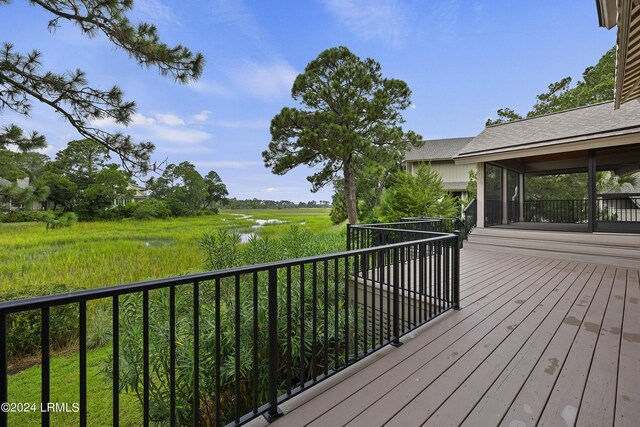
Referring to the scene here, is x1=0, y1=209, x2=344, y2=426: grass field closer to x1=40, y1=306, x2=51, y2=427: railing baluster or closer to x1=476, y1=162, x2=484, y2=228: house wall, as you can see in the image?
x1=40, y1=306, x2=51, y2=427: railing baluster

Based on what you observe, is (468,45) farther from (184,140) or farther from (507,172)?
(184,140)

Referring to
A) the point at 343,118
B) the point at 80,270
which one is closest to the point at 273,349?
the point at 80,270

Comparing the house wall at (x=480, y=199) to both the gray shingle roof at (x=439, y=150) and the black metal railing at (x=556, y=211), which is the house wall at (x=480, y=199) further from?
the gray shingle roof at (x=439, y=150)

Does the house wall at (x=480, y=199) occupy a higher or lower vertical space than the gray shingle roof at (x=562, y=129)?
lower

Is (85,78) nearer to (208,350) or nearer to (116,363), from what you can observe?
(208,350)

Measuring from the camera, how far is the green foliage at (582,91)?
15046 millimetres

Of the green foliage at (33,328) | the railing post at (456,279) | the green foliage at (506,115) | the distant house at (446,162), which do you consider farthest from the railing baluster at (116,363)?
the green foliage at (506,115)

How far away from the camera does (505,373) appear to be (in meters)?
2.03

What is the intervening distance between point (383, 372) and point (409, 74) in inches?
667

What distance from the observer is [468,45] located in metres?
11.2

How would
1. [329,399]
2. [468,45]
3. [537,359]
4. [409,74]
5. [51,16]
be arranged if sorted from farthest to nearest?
1. [409,74]
2. [468,45]
3. [51,16]
4. [537,359]
5. [329,399]

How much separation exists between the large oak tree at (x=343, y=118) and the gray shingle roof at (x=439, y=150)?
21.2 ft

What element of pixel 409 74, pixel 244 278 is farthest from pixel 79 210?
pixel 409 74

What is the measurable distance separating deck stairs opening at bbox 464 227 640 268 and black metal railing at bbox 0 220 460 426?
175 inches
